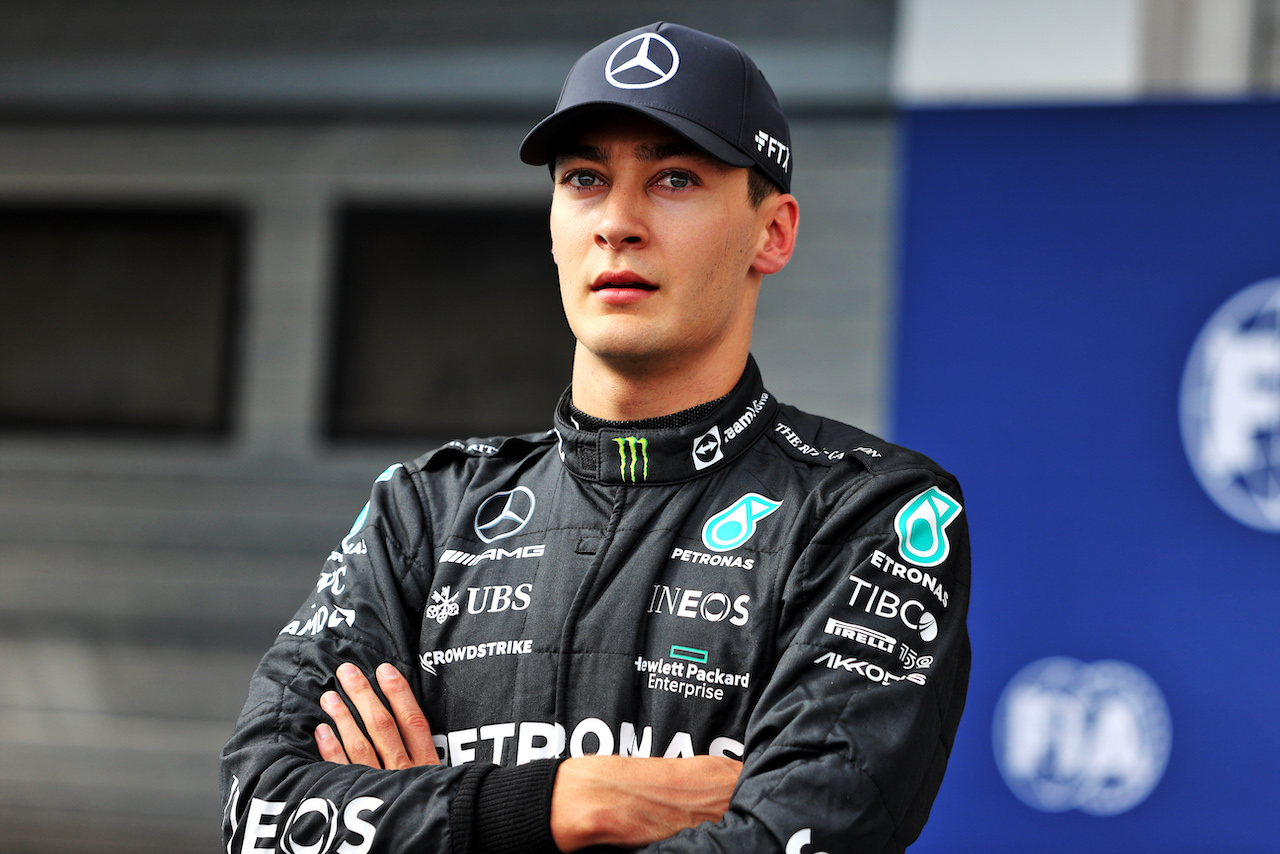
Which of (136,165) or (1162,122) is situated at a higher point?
(136,165)

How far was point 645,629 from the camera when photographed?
5.35ft

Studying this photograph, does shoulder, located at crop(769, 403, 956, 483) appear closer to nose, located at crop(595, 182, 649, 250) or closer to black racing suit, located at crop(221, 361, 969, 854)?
black racing suit, located at crop(221, 361, 969, 854)

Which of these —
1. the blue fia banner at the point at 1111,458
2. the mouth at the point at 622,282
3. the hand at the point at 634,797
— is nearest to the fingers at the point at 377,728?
the hand at the point at 634,797

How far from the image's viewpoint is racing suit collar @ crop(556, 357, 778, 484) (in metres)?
1.74

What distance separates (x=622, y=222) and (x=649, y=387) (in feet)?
0.76

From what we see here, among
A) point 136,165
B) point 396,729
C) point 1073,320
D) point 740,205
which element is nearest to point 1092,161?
point 1073,320

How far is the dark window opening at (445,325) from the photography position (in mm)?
5215

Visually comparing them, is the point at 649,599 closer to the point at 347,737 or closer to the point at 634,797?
the point at 634,797

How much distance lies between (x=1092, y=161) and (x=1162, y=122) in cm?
19

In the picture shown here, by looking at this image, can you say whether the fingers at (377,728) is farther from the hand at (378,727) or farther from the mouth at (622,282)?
the mouth at (622,282)

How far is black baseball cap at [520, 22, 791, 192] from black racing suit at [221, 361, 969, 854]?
0.33m

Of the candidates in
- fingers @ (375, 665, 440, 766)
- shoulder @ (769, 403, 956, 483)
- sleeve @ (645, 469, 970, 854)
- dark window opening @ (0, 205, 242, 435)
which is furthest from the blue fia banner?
dark window opening @ (0, 205, 242, 435)

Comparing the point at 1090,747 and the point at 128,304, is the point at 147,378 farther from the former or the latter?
the point at 1090,747

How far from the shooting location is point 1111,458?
332 cm
